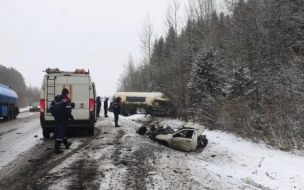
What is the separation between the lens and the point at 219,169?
8.80 m

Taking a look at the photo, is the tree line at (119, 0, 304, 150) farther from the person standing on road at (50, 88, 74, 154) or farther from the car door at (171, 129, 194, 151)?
the person standing on road at (50, 88, 74, 154)

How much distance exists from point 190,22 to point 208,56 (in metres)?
17.6

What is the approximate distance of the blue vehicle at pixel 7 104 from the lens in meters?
24.2

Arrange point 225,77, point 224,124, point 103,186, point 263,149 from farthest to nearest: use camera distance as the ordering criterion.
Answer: point 225,77, point 224,124, point 263,149, point 103,186

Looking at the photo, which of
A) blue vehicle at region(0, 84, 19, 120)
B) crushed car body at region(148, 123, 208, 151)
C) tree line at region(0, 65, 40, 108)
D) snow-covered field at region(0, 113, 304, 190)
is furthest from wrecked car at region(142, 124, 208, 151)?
tree line at region(0, 65, 40, 108)

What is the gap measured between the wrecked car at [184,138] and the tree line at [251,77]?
2365 mm

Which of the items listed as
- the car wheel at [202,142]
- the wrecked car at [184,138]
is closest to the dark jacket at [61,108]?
the wrecked car at [184,138]

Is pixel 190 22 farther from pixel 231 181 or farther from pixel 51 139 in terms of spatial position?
pixel 231 181

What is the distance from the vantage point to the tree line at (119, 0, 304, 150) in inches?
500

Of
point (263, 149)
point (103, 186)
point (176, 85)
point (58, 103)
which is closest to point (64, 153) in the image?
point (58, 103)

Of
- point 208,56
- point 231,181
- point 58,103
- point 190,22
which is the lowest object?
point 231,181

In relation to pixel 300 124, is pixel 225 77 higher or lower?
higher

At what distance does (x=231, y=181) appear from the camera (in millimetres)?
7477

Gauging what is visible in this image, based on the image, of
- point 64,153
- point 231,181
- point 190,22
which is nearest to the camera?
point 231,181
